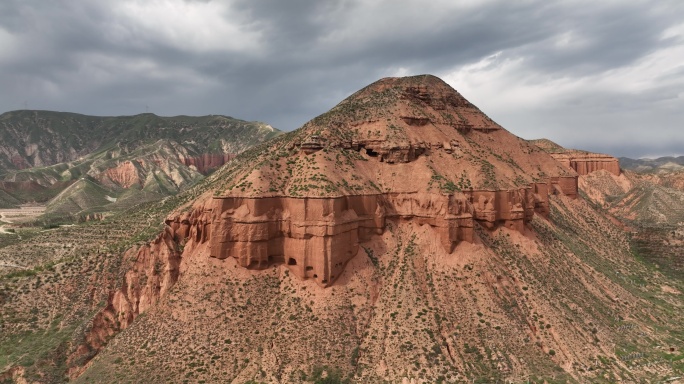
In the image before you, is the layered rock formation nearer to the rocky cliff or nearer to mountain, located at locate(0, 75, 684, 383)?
mountain, located at locate(0, 75, 684, 383)

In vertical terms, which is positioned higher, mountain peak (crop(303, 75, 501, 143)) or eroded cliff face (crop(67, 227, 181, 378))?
mountain peak (crop(303, 75, 501, 143))

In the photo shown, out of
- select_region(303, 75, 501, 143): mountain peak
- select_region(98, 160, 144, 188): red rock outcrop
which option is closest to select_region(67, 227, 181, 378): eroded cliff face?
select_region(303, 75, 501, 143): mountain peak

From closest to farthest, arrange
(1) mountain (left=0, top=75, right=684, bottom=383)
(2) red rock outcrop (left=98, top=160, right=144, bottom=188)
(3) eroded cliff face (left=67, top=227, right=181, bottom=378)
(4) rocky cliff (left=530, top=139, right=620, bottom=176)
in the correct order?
(1) mountain (left=0, top=75, right=684, bottom=383)
(3) eroded cliff face (left=67, top=227, right=181, bottom=378)
(4) rocky cliff (left=530, top=139, right=620, bottom=176)
(2) red rock outcrop (left=98, top=160, right=144, bottom=188)

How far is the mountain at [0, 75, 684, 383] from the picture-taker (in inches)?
1398

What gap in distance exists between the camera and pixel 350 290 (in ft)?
136

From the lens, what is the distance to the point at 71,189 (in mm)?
159750

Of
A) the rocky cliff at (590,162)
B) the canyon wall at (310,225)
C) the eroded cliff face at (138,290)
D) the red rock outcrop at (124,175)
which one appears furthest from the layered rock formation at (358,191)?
the red rock outcrop at (124,175)

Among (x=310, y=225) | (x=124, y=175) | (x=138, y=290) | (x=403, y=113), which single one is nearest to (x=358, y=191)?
(x=310, y=225)

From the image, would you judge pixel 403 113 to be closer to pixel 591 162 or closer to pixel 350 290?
pixel 350 290

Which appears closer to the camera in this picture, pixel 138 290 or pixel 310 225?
pixel 310 225

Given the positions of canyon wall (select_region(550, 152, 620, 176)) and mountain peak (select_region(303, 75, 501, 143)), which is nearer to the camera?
mountain peak (select_region(303, 75, 501, 143))

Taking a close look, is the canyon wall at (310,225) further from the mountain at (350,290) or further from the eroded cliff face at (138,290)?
the eroded cliff face at (138,290)

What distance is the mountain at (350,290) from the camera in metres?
35.5

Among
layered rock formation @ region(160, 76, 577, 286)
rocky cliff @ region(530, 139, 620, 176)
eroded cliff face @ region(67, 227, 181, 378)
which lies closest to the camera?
eroded cliff face @ region(67, 227, 181, 378)
